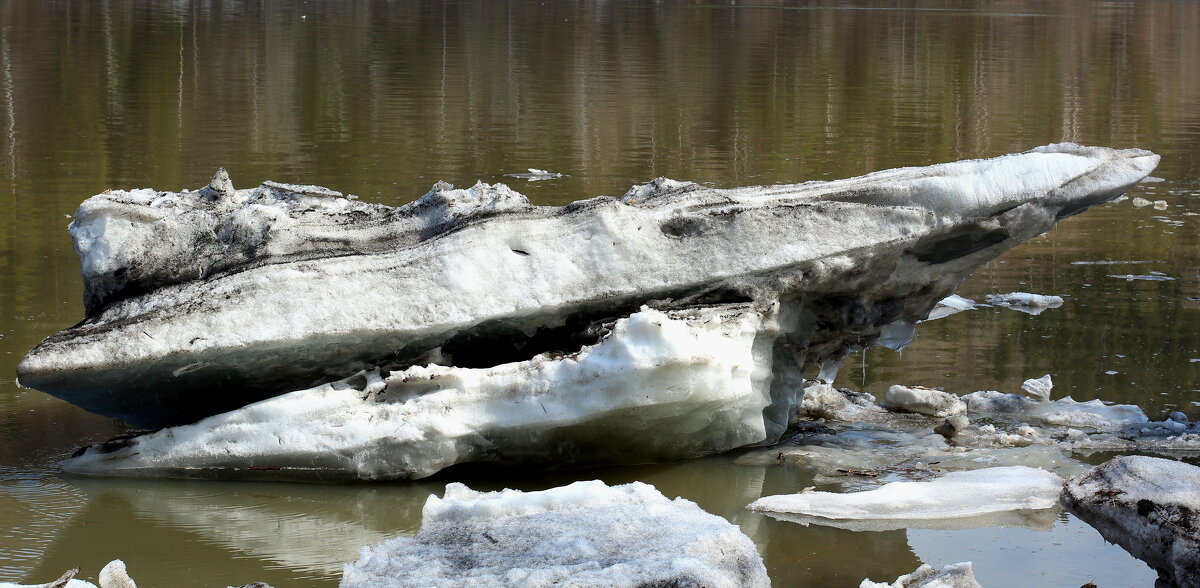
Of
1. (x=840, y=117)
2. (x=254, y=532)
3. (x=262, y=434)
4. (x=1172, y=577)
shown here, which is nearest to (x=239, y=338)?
(x=262, y=434)

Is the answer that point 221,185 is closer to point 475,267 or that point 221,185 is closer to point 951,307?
point 475,267

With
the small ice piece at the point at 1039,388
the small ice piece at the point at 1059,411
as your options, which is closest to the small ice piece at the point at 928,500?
the small ice piece at the point at 1059,411

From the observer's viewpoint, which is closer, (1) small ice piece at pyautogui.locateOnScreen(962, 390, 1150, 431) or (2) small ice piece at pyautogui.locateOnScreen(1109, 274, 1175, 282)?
(1) small ice piece at pyautogui.locateOnScreen(962, 390, 1150, 431)

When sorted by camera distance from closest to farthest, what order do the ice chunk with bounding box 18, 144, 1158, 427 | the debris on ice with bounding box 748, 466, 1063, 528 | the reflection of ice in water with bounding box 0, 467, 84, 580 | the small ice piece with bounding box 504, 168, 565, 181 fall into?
the reflection of ice in water with bounding box 0, 467, 84, 580
the debris on ice with bounding box 748, 466, 1063, 528
the ice chunk with bounding box 18, 144, 1158, 427
the small ice piece with bounding box 504, 168, 565, 181

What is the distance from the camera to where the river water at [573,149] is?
4980mm

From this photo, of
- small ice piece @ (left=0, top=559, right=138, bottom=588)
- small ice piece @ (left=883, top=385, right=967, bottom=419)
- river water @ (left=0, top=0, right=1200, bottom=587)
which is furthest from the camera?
small ice piece @ (left=883, top=385, right=967, bottom=419)

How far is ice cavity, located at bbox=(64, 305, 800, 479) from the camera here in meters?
5.31

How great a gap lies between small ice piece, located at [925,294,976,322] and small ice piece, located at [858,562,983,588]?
13.7 ft

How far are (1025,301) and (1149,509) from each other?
4.55 meters

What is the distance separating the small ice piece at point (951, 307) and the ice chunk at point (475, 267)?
2210mm

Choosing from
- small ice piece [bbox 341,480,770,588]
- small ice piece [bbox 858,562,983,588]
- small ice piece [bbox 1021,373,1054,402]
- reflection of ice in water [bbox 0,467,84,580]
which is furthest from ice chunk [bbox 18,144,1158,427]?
small ice piece [bbox 858,562,983,588]

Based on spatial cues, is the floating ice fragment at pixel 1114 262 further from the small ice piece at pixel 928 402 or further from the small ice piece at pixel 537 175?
the small ice piece at pixel 537 175

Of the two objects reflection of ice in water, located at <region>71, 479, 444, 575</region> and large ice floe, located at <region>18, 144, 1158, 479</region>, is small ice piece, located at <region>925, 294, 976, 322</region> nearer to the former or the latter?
large ice floe, located at <region>18, 144, 1158, 479</region>

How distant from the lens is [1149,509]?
4.43 meters
